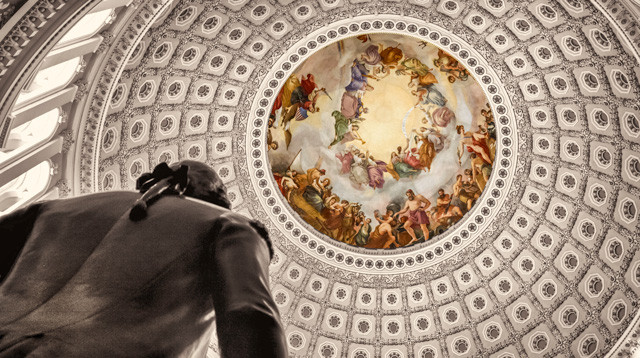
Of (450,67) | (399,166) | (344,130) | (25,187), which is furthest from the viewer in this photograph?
(399,166)

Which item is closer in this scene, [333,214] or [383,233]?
[383,233]

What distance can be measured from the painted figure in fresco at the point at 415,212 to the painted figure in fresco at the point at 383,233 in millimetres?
418

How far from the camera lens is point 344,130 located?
25.5m

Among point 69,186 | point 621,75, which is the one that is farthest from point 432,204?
point 69,186

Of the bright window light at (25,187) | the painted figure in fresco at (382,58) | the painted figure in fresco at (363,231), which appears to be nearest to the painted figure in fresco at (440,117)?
the painted figure in fresco at (382,58)

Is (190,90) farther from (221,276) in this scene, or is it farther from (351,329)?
(221,276)

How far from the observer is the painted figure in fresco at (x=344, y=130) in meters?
25.3

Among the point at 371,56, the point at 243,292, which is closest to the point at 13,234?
the point at 243,292

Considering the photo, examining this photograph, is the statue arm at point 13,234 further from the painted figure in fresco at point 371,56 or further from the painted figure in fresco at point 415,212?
the painted figure in fresco at point 415,212

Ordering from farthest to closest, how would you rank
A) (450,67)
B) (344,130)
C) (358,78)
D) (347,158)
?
(347,158) < (344,130) < (358,78) < (450,67)

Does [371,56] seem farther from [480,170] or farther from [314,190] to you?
[480,170]

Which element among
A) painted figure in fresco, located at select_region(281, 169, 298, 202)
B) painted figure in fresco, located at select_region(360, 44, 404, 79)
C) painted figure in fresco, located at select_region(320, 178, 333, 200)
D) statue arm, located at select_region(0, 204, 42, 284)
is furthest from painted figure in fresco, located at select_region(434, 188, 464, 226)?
statue arm, located at select_region(0, 204, 42, 284)

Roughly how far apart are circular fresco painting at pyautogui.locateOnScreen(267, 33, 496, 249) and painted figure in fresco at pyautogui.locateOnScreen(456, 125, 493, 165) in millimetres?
38

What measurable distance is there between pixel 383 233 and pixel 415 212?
156 centimetres
